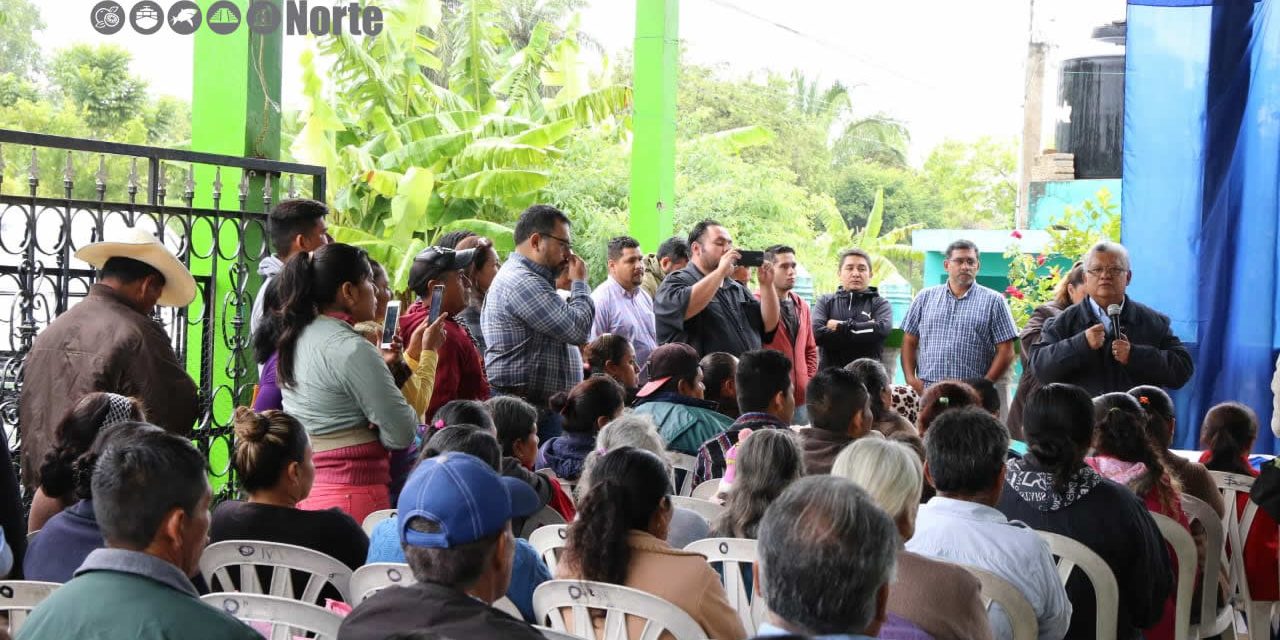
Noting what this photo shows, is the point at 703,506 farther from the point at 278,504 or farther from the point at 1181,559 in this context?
the point at 1181,559

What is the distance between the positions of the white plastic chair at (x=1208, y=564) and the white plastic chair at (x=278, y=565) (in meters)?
2.56

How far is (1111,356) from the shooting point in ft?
18.7

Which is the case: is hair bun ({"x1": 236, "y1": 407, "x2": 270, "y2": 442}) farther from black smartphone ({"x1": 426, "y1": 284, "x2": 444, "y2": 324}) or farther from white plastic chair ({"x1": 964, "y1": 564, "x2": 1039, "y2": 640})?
white plastic chair ({"x1": 964, "y1": 564, "x2": 1039, "y2": 640})

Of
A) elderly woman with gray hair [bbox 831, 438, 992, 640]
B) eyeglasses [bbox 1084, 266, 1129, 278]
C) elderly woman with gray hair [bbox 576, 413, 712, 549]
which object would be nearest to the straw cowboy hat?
elderly woman with gray hair [bbox 576, 413, 712, 549]

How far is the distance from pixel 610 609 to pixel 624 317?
4.18 metres

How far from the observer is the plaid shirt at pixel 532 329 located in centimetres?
510

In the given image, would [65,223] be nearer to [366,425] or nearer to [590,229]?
[366,425]

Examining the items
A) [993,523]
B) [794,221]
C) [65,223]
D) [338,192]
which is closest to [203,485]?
[993,523]

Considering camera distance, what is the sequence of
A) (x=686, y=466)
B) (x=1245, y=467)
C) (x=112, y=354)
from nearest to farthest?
(x=112, y=354)
(x=1245, y=467)
(x=686, y=466)

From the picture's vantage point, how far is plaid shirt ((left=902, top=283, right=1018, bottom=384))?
6.97 meters

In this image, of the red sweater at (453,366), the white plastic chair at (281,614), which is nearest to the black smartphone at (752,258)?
the red sweater at (453,366)

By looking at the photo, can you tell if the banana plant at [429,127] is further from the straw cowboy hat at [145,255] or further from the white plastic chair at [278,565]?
the white plastic chair at [278,565]

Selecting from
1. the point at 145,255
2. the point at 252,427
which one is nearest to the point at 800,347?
the point at 145,255

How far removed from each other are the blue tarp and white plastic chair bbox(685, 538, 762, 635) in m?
3.97
